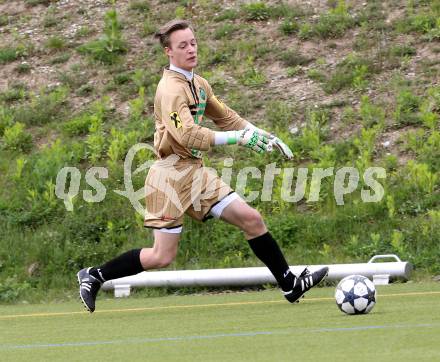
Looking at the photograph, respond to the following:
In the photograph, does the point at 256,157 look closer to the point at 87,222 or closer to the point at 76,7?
the point at 87,222

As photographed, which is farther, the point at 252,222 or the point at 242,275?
the point at 242,275

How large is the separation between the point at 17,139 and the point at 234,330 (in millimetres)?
8150

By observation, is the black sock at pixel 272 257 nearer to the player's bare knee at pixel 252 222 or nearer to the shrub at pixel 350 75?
the player's bare knee at pixel 252 222

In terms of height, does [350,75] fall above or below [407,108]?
above

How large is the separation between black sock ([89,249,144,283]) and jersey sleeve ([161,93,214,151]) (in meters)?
1.09

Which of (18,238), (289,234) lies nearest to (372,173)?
(289,234)

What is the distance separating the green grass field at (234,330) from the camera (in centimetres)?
564

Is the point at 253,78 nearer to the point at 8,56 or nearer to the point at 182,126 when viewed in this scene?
the point at 8,56

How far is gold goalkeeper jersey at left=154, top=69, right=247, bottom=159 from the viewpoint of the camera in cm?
785

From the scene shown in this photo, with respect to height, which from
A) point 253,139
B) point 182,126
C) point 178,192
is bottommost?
point 178,192

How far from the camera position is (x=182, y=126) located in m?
7.88

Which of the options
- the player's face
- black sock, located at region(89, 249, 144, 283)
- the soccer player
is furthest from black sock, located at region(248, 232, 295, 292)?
the player's face

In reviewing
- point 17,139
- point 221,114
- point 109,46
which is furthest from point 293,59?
point 221,114

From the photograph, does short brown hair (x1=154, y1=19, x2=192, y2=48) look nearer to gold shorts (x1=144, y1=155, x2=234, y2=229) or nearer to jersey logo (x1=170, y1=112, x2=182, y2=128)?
jersey logo (x1=170, y1=112, x2=182, y2=128)
